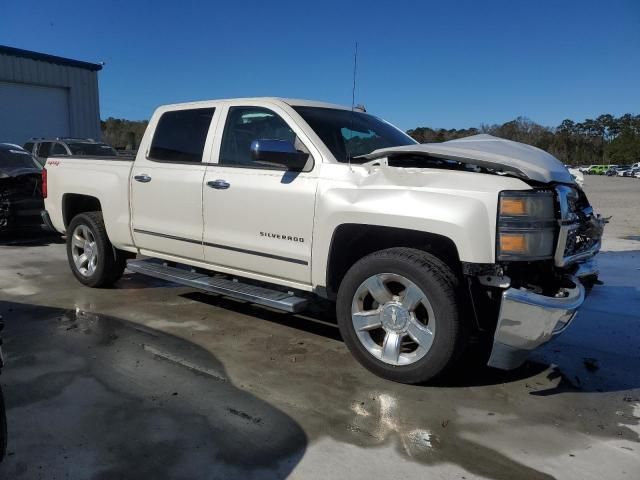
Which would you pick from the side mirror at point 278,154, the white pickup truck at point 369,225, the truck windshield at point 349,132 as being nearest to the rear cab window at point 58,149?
the white pickup truck at point 369,225

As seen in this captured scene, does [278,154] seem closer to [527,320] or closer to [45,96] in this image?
[527,320]

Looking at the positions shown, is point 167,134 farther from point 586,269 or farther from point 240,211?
point 586,269

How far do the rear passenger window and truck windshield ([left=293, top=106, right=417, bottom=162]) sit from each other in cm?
101

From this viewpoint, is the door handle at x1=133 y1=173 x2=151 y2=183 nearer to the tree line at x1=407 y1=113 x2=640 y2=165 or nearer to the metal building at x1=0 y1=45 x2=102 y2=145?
the metal building at x1=0 y1=45 x2=102 y2=145

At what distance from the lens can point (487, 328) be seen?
3816mm

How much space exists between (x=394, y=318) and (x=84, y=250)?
412cm

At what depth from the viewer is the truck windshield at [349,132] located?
14.7 ft

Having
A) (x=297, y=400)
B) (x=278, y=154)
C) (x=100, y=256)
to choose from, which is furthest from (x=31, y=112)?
(x=297, y=400)

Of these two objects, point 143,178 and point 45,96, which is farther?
point 45,96

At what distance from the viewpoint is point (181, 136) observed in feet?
17.4

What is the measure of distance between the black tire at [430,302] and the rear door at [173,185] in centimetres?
175

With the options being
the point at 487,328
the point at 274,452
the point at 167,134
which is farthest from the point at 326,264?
the point at 167,134

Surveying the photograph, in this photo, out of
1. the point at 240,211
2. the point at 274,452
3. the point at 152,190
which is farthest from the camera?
the point at 152,190

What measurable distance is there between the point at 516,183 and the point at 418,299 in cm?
96
